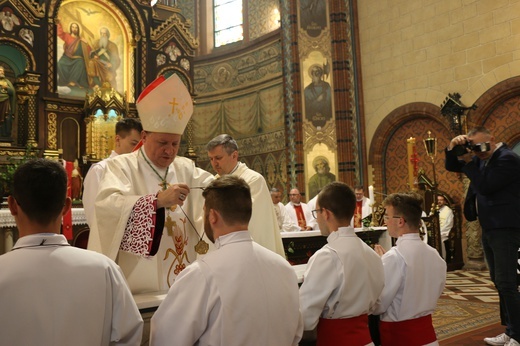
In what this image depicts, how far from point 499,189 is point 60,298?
3.60 metres

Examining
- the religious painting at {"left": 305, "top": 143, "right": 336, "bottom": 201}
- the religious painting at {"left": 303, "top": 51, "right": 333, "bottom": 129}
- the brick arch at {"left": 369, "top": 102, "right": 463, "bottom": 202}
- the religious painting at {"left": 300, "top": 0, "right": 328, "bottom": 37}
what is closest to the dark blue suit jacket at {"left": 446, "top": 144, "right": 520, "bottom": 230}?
the brick arch at {"left": 369, "top": 102, "right": 463, "bottom": 202}

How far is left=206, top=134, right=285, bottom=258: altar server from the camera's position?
3.61m

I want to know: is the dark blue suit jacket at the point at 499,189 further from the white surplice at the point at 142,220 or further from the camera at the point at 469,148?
the white surplice at the point at 142,220

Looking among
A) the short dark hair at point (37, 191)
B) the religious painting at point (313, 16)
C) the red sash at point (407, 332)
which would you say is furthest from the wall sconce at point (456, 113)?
the short dark hair at point (37, 191)

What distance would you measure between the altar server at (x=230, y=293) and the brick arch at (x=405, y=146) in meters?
9.69

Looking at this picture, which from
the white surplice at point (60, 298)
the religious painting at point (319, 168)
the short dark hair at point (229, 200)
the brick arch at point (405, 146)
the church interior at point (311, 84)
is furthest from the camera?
the religious painting at point (319, 168)

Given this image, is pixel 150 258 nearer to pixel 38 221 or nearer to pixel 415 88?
pixel 38 221

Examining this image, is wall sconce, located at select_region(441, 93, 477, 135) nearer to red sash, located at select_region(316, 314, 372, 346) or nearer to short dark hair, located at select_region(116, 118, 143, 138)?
short dark hair, located at select_region(116, 118, 143, 138)

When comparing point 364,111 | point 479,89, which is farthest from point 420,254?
point 364,111

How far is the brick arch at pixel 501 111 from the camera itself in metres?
9.99

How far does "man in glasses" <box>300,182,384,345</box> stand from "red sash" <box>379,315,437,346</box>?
0.46 meters

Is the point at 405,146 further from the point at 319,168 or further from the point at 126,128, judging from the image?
the point at 126,128

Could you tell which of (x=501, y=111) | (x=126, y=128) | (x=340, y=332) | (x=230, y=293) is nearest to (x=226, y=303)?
(x=230, y=293)

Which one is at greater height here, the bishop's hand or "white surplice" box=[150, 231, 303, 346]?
the bishop's hand
